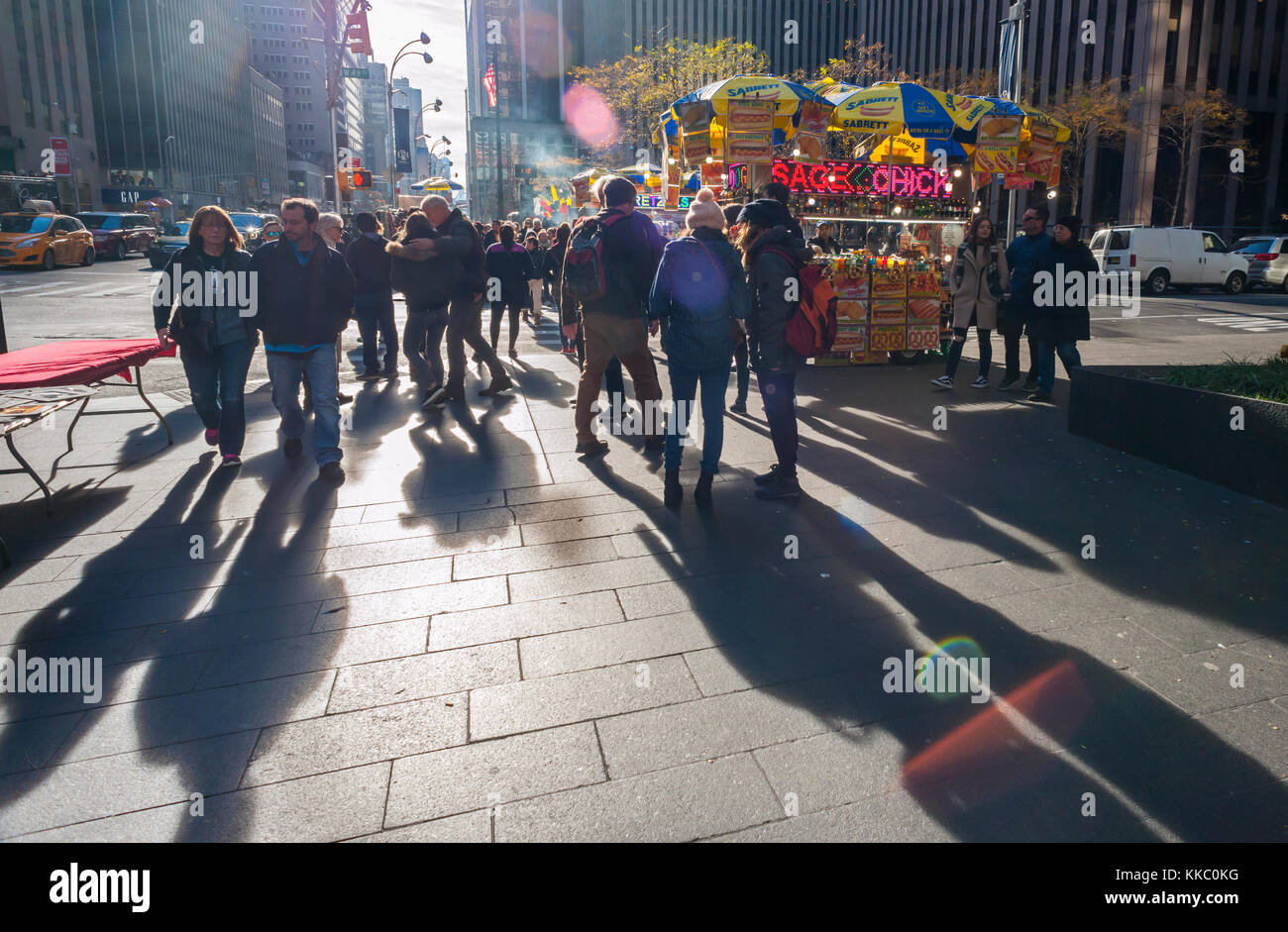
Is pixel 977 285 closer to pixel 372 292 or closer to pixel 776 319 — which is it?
pixel 776 319

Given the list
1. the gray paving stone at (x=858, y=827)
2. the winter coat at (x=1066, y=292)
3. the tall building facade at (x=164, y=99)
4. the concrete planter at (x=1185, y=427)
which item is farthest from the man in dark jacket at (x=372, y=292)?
the tall building facade at (x=164, y=99)

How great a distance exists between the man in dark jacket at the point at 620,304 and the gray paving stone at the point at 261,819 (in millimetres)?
4307

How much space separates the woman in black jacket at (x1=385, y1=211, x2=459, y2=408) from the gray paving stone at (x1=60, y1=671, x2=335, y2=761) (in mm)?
5485

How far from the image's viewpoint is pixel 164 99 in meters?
76.3

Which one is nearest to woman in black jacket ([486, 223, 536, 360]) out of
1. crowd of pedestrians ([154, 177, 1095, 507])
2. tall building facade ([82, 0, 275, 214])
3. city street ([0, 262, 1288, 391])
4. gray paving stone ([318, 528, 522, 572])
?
city street ([0, 262, 1288, 391])

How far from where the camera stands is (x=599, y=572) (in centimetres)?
463

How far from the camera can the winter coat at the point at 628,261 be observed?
6441 millimetres

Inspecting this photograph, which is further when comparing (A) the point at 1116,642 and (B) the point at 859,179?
(B) the point at 859,179

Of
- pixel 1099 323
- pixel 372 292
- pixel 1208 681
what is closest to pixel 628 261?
pixel 1208 681

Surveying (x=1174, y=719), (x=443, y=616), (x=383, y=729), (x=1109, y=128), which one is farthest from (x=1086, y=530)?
(x=1109, y=128)

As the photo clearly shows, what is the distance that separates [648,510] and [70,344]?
4884 millimetres

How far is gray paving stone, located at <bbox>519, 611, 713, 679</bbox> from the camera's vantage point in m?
3.66

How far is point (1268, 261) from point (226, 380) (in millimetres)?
29180
